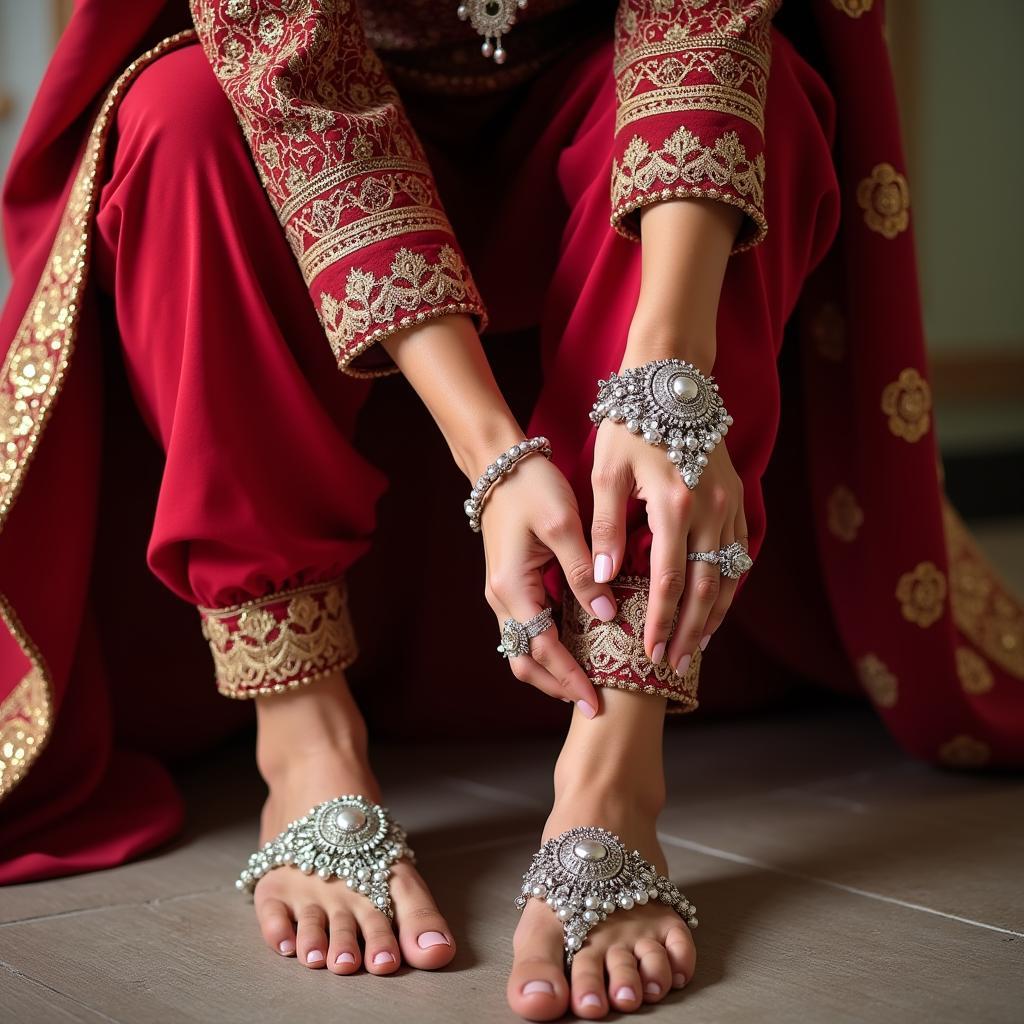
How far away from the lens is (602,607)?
0.83 m

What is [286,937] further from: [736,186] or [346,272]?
[736,186]

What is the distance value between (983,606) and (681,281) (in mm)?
544

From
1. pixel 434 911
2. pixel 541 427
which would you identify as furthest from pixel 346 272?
pixel 434 911

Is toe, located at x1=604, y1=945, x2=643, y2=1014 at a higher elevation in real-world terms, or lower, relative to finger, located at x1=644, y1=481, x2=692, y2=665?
Answer: lower

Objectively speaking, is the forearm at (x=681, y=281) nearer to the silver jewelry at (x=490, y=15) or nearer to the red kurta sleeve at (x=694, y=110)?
the red kurta sleeve at (x=694, y=110)

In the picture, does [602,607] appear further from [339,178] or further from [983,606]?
[983,606]

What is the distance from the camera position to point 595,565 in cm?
83

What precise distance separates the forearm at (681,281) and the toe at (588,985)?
354mm

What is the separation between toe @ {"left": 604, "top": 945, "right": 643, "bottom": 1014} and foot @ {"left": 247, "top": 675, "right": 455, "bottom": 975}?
0.10m

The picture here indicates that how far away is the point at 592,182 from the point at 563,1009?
1.82 ft

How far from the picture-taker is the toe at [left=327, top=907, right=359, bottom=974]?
2.63 ft

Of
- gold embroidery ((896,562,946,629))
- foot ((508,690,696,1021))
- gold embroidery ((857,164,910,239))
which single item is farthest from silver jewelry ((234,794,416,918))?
gold embroidery ((857,164,910,239))

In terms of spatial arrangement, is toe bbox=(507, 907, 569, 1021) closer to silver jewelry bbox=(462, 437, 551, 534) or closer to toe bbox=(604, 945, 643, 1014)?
toe bbox=(604, 945, 643, 1014)

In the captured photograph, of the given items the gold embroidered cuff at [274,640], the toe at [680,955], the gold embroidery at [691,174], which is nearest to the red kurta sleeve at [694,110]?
the gold embroidery at [691,174]
